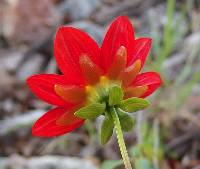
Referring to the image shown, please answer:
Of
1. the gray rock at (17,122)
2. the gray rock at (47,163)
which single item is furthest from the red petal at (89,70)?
the gray rock at (17,122)

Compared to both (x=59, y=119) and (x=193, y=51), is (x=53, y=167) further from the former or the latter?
(x=59, y=119)

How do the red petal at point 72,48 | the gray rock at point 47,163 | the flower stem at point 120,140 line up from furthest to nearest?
the gray rock at point 47,163, the red petal at point 72,48, the flower stem at point 120,140

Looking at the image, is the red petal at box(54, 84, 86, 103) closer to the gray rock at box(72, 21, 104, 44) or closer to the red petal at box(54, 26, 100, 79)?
the red petal at box(54, 26, 100, 79)

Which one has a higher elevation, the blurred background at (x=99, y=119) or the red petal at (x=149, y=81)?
the red petal at (x=149, y=81)

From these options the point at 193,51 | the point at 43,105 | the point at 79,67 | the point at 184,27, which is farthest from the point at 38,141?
the point at 79,67

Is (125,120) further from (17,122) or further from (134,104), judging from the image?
(17,122)

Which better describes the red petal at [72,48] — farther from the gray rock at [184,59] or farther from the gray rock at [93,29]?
the gray rock at [93,29]

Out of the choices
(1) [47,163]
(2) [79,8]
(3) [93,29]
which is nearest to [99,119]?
(1) [47,163]
